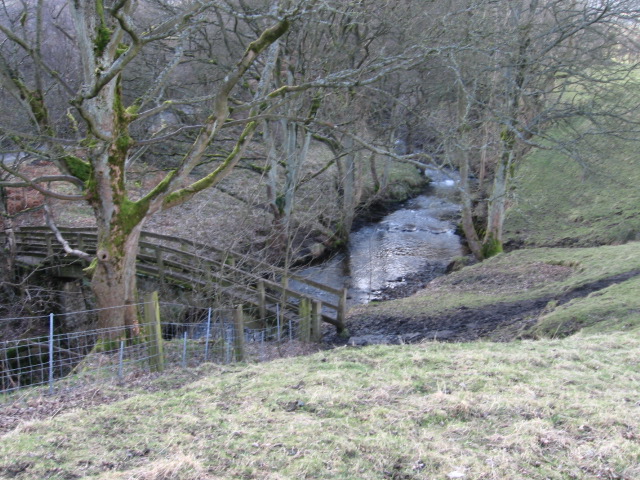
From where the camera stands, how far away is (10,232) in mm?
13805

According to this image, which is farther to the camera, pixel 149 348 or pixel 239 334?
pixel 239 334

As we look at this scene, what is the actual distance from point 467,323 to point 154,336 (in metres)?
7.24

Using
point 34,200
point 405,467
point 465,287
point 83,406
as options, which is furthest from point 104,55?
point 34,200

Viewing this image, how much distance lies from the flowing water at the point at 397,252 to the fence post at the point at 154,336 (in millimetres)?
10167

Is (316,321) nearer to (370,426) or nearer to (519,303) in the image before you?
(519,303)

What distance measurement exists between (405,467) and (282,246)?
14905 millimetres

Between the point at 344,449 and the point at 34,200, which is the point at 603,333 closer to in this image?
the point at 344,449

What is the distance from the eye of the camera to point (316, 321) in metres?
13.0

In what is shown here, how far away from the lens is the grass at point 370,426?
4.08 metres

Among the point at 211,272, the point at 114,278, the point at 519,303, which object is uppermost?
the point at 211,272

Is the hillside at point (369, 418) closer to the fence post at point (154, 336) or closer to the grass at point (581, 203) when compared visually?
the fence post at point (154, 336)

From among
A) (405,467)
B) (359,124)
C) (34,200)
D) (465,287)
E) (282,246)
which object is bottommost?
(405,467)

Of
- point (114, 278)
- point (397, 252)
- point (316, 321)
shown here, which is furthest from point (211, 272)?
point (397, 252)

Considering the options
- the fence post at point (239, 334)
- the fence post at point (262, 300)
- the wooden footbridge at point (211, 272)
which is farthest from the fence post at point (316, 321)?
the fence post at point (239, 334)
